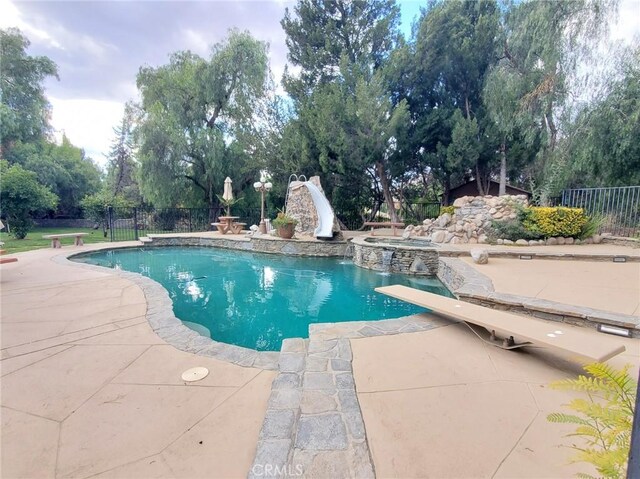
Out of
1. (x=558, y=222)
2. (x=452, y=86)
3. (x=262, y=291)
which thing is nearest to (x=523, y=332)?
(x=262, y=291)

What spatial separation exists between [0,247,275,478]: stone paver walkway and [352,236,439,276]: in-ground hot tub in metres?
5.66

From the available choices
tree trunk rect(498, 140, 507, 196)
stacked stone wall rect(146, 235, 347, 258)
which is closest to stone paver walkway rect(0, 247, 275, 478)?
stacked stone wall rect(146, 235, 347, 258)

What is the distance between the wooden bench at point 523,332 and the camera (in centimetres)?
210

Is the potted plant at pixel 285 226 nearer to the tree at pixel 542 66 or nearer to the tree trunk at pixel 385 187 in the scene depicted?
the tree trunk at pixel 385 187

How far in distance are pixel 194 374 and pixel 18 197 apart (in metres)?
13.1

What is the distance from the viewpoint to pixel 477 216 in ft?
30.2

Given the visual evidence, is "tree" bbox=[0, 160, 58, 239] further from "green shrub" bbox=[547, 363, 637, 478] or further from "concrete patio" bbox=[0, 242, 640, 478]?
"green shrub" bbox=[547, 363, 637, 478]

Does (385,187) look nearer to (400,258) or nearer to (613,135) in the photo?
(400,258)

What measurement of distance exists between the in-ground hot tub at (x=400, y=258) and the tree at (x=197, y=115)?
970cm

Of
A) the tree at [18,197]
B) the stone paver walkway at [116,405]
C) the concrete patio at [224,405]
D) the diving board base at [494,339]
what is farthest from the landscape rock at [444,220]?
the tree at [18,197]

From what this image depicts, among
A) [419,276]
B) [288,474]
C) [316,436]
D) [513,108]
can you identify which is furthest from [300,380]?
[513,108]

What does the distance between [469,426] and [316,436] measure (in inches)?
34.3

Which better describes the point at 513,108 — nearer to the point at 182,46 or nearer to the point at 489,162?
the point at 489,162

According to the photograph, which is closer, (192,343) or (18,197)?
(192,343)
